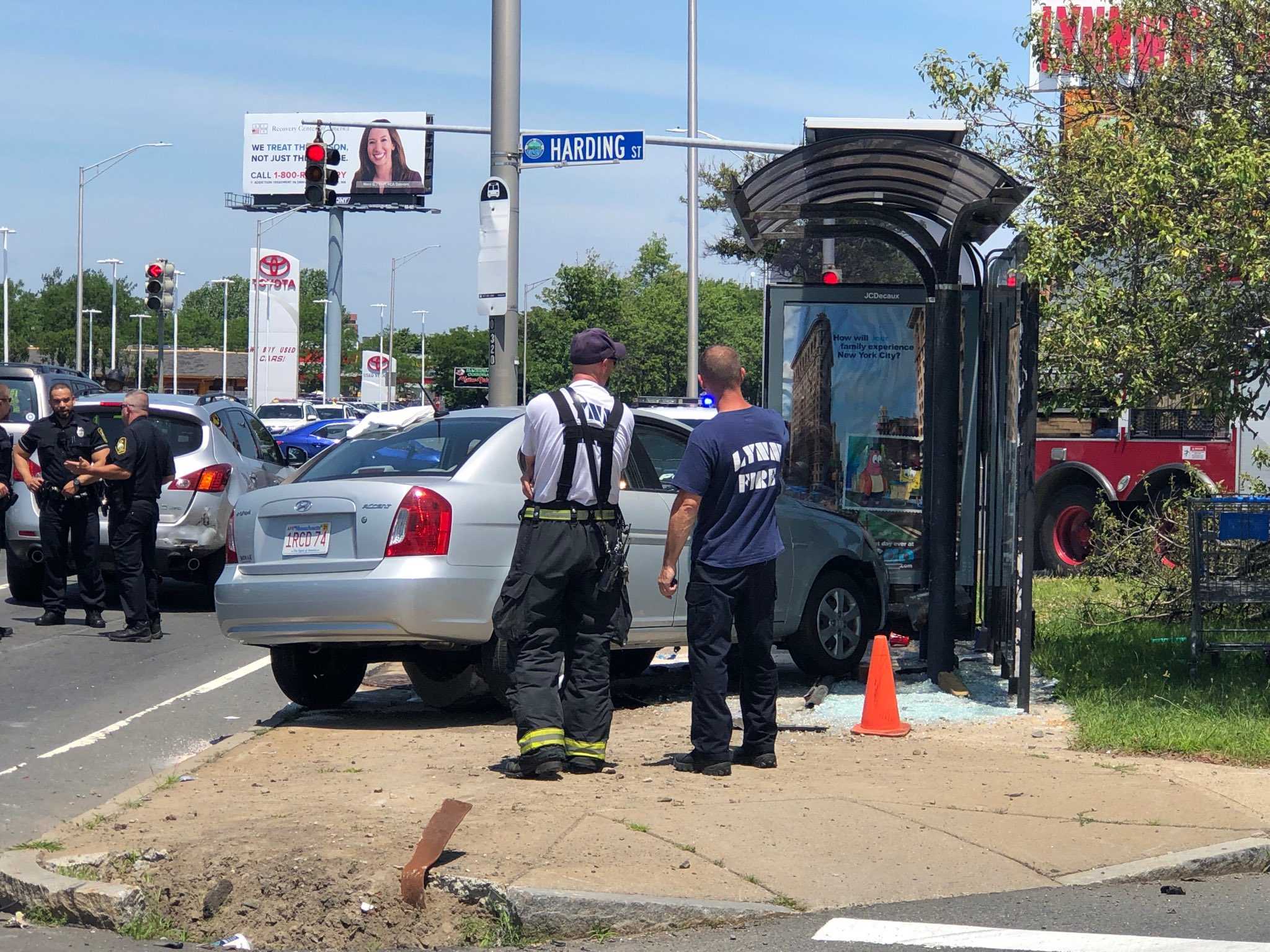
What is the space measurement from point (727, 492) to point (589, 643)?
94 cm

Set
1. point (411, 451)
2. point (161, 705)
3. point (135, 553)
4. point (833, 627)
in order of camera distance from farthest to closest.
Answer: point (135, 553) → point (833, 627) → point (161, 705) → point (411, 451)

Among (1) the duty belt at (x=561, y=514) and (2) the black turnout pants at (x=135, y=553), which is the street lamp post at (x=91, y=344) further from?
(1) the duty belt at (x=561, y=514)

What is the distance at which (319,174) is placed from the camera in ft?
62.3

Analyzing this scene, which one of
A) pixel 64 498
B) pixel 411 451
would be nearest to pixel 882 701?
pixel 411 451

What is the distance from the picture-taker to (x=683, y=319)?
8525 cm

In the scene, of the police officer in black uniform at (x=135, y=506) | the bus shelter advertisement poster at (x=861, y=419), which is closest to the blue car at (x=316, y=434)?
the police officer in black uniform at (x=135, y=506)

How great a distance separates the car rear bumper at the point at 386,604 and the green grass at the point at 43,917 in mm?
2897

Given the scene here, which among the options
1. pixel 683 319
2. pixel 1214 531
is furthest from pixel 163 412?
pixel 683 319

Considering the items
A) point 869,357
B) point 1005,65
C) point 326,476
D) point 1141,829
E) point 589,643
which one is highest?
point 1005,65

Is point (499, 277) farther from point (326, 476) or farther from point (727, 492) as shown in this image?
point (727, 492)

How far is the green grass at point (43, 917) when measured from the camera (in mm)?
5352

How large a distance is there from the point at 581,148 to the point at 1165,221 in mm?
8530

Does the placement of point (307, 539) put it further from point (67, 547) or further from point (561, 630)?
point (67, 547)

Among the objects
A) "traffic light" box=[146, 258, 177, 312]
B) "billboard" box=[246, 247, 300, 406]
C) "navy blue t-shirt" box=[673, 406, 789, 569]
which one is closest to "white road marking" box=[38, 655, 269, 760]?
"navy blue t-shirt" box=[673, 406, 789, 569]
